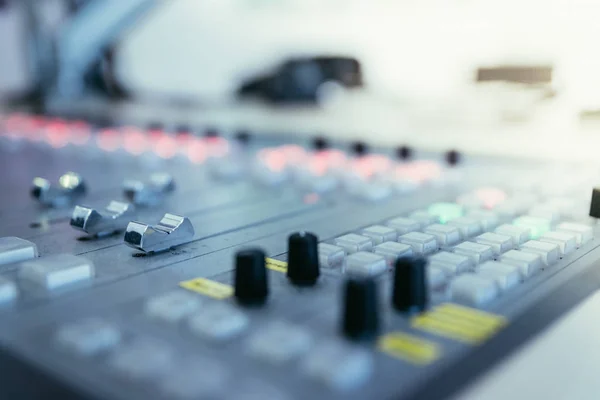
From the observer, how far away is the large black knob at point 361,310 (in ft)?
1.57

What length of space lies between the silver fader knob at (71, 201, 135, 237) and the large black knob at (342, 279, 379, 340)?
429 mm

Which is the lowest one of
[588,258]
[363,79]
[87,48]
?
[588,258]

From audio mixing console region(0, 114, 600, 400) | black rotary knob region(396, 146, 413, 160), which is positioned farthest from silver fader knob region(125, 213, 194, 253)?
black rotary knob region(396, 146, 413, 160)

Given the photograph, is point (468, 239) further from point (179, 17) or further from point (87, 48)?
point (87, 48)

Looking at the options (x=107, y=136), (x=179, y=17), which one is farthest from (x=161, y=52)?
(x=107, y=136)

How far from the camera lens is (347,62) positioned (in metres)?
1.63

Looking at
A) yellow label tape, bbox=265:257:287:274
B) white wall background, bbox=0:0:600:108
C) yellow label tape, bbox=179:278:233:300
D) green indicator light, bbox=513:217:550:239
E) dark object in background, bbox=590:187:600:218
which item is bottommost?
yellow label tape, bbox=179:278:233:300

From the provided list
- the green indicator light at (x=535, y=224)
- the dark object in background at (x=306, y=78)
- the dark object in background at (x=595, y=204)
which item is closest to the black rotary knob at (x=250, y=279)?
the green indicator light at (x=535, y=224)

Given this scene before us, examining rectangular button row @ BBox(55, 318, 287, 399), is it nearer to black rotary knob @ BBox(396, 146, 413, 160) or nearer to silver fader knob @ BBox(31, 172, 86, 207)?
silver fader knob @ BBox(31, 172, 86, 207)

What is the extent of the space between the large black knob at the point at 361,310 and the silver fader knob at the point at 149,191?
581mm

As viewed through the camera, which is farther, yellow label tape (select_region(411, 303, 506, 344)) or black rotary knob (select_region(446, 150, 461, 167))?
black rotary knob (select_region(446, 150, 461, 167))

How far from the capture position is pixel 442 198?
3.37 ft

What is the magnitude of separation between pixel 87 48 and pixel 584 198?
199 cm

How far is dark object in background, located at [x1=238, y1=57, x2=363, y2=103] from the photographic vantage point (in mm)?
1633
